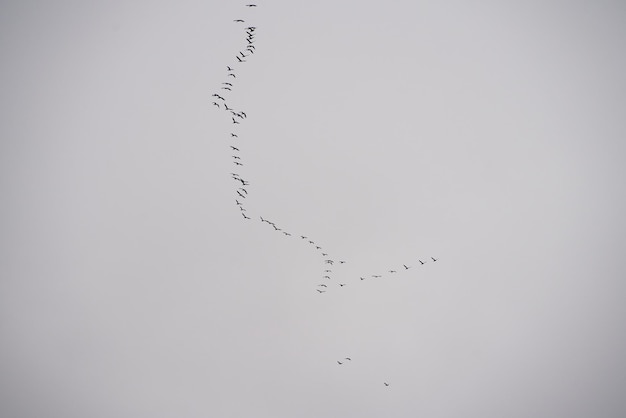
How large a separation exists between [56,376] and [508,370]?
5282cm

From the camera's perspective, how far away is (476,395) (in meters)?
49.3

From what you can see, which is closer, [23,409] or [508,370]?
[23,409]

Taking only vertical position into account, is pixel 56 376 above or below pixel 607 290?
below

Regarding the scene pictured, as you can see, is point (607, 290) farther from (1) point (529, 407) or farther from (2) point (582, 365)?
(1) point (529, 407)

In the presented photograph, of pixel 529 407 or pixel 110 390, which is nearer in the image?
pixel 110 390

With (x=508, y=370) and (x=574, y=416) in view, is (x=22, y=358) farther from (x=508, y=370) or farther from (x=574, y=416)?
(x=574, y=416)

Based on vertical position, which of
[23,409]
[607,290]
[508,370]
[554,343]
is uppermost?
[607,290]

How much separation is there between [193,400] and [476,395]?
3413cm

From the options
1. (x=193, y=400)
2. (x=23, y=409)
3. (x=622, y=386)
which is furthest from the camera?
(x=622, y=386)

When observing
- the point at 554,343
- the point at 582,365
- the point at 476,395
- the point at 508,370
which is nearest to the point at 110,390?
the point at 476,395

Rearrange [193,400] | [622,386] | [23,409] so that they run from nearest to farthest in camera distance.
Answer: [23,409] < [193,400] < [622,386]

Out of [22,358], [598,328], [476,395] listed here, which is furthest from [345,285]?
[22,358]

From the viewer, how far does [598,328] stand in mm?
49156

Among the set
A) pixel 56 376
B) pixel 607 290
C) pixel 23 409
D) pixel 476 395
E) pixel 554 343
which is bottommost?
pixel 23 409
